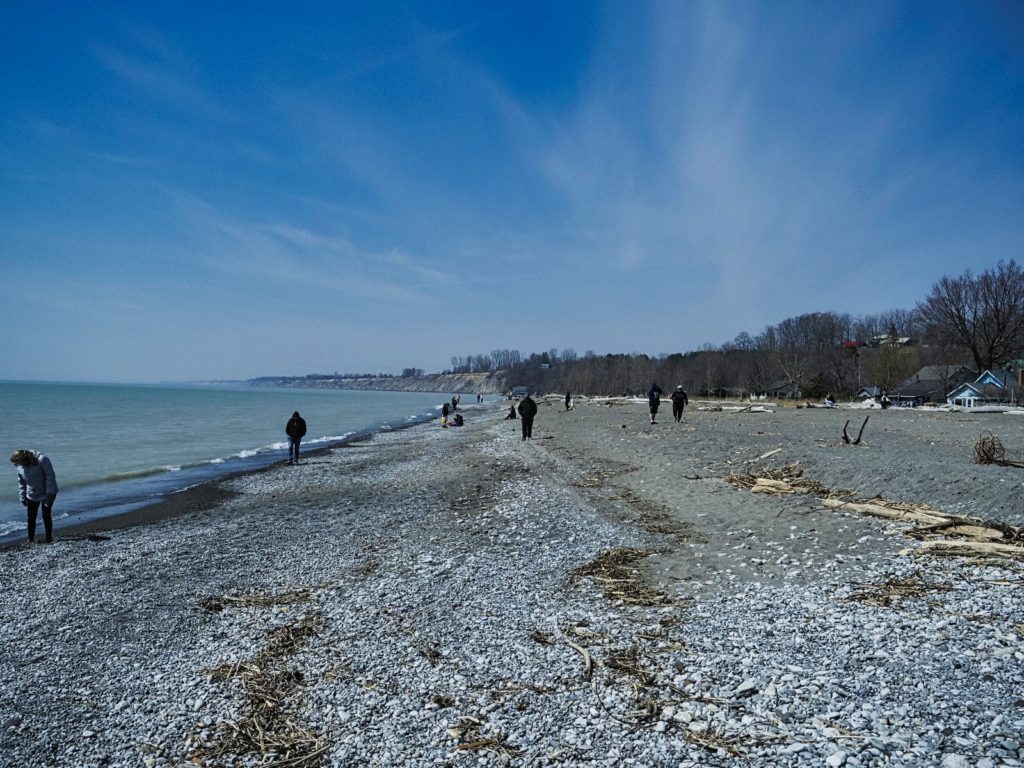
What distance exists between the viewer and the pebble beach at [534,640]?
4.69 metres

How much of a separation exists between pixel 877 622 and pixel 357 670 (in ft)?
19.2

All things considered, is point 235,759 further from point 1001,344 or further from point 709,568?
point 1001,344

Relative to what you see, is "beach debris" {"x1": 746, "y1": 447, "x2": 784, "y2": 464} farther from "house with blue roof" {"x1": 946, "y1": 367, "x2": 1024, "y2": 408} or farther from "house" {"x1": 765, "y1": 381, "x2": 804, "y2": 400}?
"house" {"x1": 765, "y1": 381, "x2": 804, "y2": 400}

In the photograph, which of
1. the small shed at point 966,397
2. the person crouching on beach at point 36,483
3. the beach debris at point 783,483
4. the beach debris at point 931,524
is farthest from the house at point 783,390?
the person crouching on beach at point 36,483

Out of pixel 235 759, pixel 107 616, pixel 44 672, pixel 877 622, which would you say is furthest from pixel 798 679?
pixel 107 616

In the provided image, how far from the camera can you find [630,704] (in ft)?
16.7

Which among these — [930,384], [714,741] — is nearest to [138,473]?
[714,741]

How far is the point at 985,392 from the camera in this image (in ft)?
197

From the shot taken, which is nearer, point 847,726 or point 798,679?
point 847,726

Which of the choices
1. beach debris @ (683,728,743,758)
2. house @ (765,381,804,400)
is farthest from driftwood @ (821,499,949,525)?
house @ (765,381,804,400)

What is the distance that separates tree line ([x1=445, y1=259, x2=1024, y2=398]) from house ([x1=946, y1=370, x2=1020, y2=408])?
11976 mm

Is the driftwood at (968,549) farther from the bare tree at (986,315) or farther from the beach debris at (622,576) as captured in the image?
the bare tree at (986,315)

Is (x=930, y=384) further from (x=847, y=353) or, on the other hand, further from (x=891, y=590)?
(x=891, y=590)

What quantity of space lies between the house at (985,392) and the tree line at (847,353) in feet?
39.3
